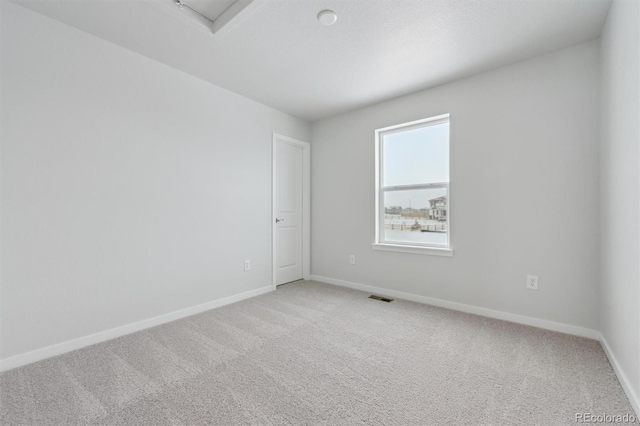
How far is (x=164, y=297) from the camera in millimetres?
2680

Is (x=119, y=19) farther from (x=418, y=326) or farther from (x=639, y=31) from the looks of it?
(x=418, y=326)

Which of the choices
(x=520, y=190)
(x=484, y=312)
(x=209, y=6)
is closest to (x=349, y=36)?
(x=209, y=6)

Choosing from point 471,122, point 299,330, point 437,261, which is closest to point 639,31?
point 471,122

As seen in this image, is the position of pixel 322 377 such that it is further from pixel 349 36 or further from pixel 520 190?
pixel 349 36

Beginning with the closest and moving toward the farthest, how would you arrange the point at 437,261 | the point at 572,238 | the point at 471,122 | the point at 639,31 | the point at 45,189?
the point at 639,31 < the point at 45,189 < the point at 572,238 < the point at 471,122 < the point at 437,261

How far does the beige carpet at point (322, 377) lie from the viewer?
1.45m

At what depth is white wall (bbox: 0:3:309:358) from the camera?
6.33 feet

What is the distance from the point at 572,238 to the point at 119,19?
3.96m

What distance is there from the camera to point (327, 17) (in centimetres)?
201

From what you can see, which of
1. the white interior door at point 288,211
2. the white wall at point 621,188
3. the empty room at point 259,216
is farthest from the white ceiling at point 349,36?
the white interior door at point 288,211

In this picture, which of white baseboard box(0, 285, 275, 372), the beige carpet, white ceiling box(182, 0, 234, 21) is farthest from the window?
white ceiling box(182, 0, 234, 21)

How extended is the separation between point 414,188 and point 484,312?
1499 millimetres

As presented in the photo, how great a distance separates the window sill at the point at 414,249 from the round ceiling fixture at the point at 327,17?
2.40 m

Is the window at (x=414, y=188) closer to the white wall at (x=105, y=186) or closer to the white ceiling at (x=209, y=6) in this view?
the white wall at (x=105, y=186)
